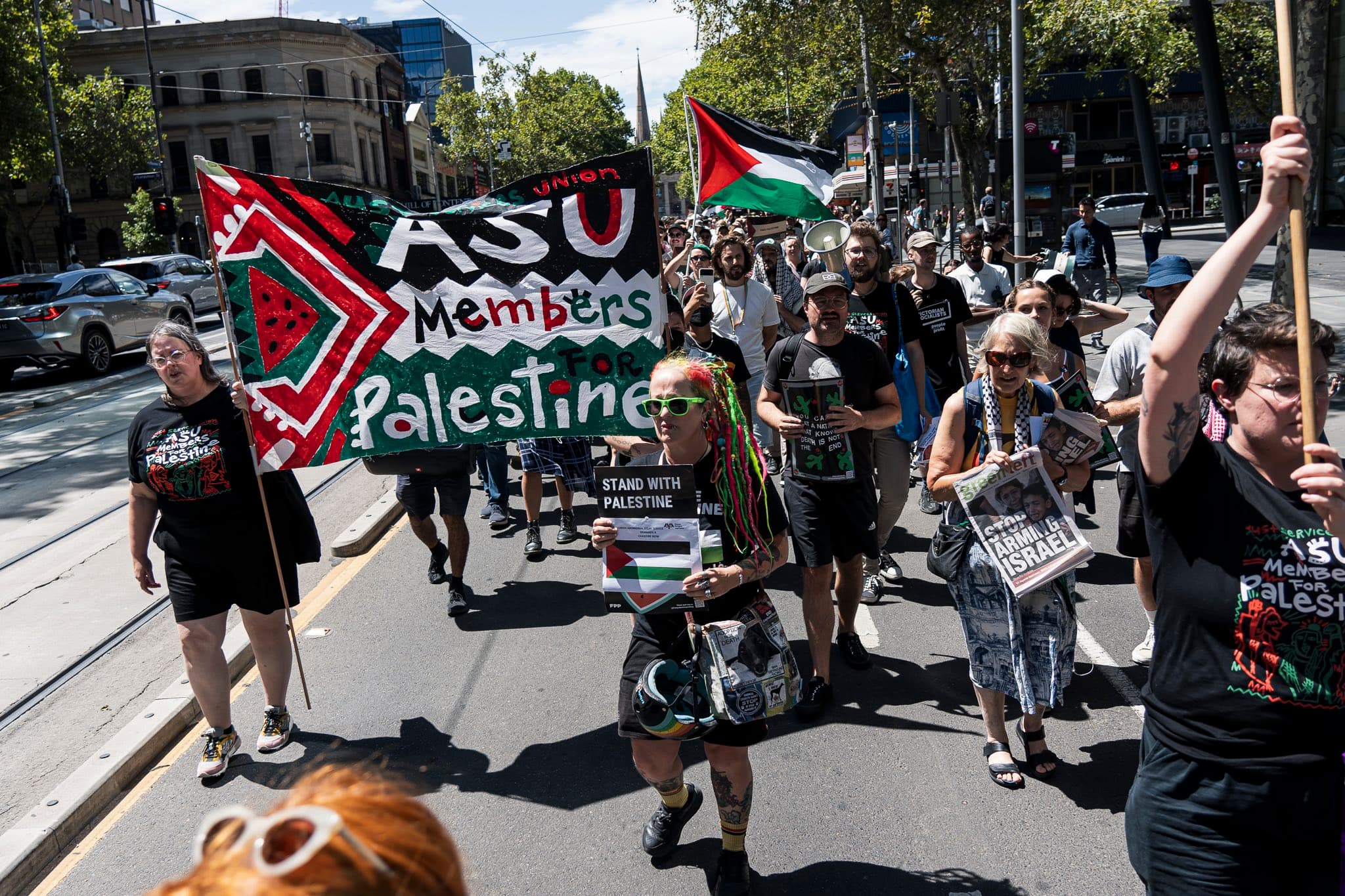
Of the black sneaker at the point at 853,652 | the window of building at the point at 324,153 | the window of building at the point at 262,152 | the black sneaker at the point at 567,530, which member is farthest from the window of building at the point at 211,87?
the black sneaker at the point at 853,652

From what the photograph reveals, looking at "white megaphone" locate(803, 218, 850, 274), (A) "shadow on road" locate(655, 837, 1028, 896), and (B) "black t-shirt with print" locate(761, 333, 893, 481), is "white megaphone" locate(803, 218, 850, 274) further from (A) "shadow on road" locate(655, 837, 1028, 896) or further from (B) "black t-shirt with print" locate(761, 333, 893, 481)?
(A) "shadow on road" locate(655, 837, 1028, 896)

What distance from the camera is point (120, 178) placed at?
4319cm

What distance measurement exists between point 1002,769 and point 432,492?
381 cm

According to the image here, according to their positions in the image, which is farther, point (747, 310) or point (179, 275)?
point (179, 275)

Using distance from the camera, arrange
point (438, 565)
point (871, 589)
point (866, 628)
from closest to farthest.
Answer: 1. point (866, 628)
2. point (871, 589)
3. point (438, 565)

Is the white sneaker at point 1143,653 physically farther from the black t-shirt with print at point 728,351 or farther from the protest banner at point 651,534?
the black t-shirt with print at point 728,351

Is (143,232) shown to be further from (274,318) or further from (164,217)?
(274,318)

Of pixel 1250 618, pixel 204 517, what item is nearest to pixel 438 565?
pixel 204 517

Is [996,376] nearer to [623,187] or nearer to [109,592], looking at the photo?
[623,187]

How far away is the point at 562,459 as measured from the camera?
24.8 feet

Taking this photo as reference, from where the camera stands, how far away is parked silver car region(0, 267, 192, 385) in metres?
16.9

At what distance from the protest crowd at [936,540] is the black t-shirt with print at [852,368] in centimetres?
1

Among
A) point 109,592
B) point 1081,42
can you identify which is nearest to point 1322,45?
point 109,592

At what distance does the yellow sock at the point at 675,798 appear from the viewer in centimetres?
374
